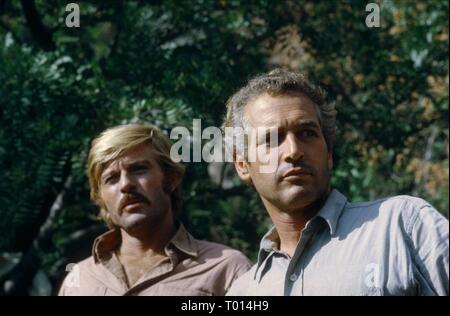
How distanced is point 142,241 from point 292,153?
1.16m

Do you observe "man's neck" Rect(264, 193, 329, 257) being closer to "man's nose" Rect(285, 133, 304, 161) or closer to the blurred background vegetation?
"man's nose" Rect(285, 133, 304, 161)

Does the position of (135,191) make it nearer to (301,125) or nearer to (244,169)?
(244,169)

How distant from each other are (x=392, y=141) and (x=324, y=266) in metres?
3.79

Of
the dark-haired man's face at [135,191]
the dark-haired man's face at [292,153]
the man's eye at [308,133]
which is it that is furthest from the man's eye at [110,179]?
the man's eye at [308,133]

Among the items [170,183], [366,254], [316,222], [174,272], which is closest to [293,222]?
[316,222]

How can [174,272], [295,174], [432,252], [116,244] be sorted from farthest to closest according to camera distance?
[116,244], [174,272], [295,174], [432,252]

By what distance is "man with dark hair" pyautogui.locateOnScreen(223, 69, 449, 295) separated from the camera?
2.60 m

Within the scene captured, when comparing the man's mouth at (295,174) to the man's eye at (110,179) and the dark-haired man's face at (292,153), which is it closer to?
the dark-haired man's face at (292,153)

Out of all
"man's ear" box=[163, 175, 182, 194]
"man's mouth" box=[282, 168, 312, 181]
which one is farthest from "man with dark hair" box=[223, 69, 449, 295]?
"man's ear" box=[163, 175, 182, 194]

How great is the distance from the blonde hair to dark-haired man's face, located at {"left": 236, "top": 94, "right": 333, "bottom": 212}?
0.90 m

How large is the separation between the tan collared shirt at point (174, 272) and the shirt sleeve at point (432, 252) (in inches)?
50.1

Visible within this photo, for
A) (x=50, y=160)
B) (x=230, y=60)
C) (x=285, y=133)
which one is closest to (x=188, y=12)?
(x=230, y=60)

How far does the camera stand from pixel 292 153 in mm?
2965

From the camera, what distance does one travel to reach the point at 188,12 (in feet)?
19.9
